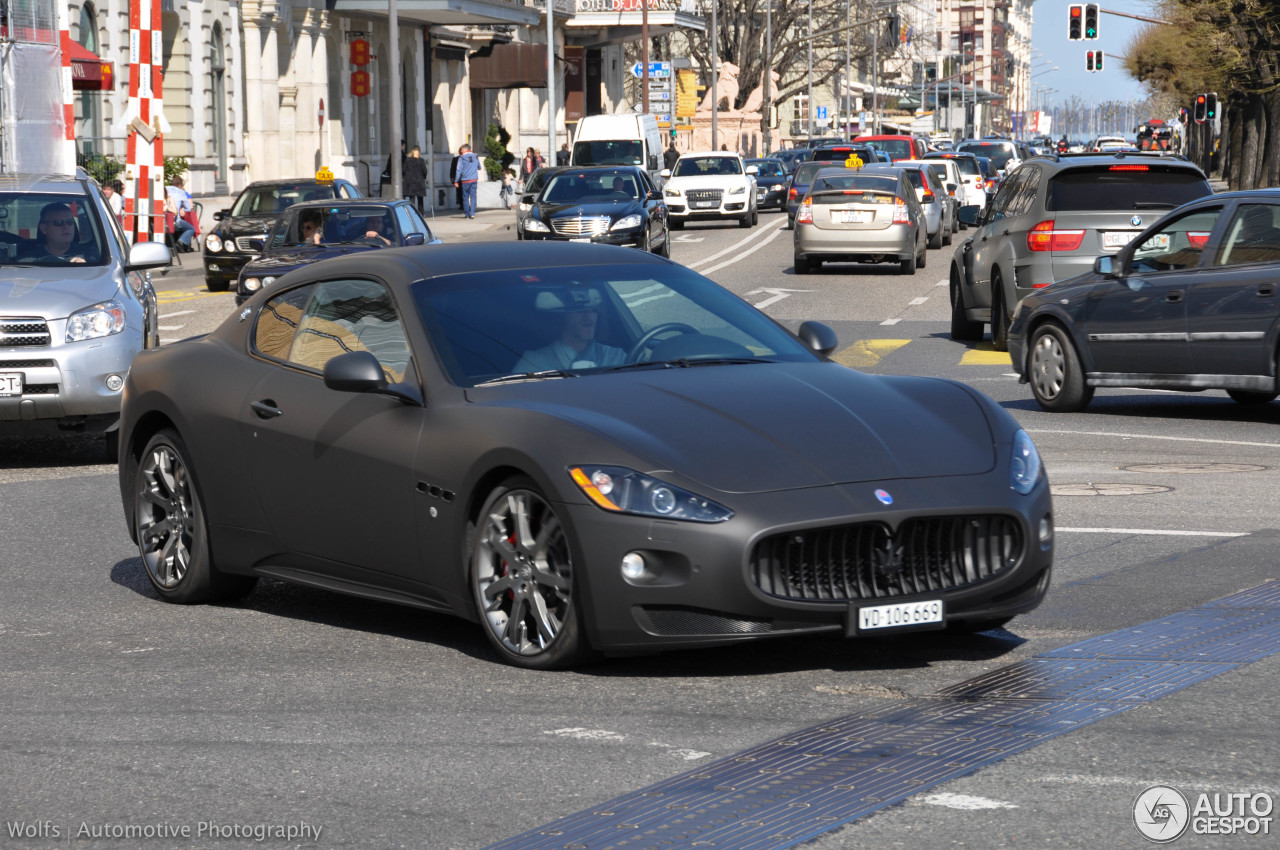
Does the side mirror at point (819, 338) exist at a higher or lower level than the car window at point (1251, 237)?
lower

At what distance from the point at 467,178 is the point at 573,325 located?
153 ft

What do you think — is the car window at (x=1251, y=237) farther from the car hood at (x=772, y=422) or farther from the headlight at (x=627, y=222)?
the headlight at (x=627, y=222)

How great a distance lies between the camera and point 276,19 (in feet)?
162

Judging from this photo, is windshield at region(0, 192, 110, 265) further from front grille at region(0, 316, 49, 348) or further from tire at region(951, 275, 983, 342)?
tire at region(951, 275, 983, 342)

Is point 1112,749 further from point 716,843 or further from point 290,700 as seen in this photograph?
point 290,700

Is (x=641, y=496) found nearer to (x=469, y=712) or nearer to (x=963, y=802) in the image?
(x=469, y=712)

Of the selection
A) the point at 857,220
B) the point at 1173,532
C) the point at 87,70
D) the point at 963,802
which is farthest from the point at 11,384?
the point at 87,70

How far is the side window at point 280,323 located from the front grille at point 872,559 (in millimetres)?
2442

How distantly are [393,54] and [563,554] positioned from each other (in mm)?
39441

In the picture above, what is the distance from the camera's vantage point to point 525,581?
6297mm

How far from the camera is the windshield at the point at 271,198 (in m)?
30.3

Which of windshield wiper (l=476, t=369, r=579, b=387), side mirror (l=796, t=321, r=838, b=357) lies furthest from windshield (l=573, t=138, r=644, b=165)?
windshield wiper (l=476, t=369, r=579, b=387)

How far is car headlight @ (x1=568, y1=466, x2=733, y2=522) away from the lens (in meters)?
5.92

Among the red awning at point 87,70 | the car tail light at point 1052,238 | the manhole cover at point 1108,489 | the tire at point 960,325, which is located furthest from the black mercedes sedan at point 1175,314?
the red awning at point 87,70
